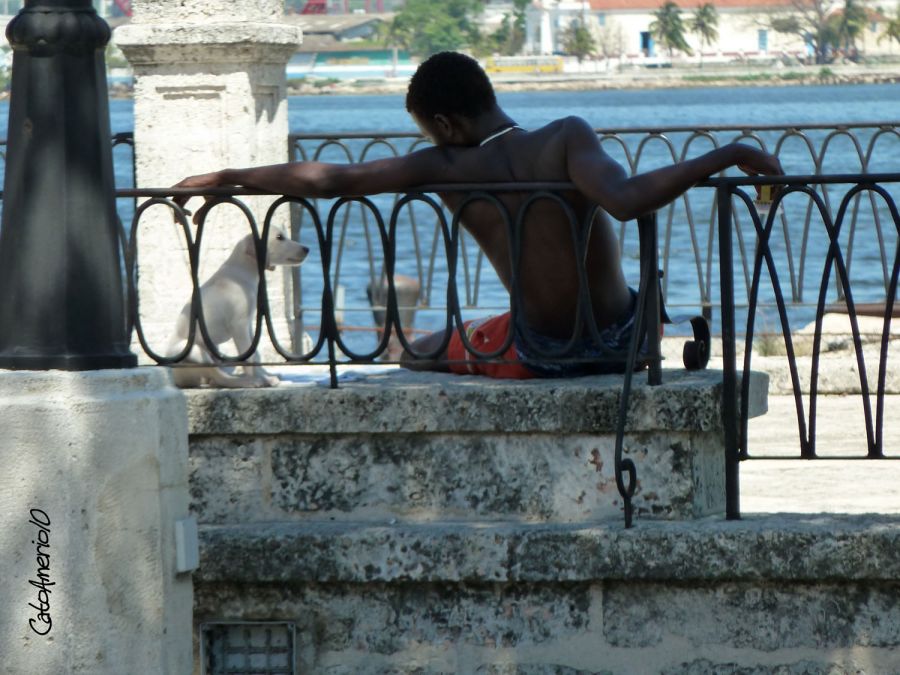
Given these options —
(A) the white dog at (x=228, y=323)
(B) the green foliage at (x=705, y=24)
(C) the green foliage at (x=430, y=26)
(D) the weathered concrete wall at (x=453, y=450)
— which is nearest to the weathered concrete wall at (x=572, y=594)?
(D) the weathered concrete wall at (x=453, y=450)

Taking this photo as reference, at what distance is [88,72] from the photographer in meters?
4.20

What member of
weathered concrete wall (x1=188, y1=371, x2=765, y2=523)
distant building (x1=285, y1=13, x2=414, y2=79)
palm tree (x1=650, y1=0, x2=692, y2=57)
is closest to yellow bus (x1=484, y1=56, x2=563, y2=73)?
distant building (x1=285, y1=13, x2=414, y2=79)

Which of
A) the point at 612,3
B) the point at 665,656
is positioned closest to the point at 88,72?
the point at 665,656

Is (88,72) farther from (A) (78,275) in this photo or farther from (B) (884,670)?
(B) (884,670)

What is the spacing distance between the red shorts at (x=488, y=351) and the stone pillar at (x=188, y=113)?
2418 millimetres

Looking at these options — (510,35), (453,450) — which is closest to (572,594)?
(453,450)

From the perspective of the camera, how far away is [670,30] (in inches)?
5999

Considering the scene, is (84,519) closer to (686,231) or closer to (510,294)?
(510,294)

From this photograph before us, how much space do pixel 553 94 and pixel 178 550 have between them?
470 ft

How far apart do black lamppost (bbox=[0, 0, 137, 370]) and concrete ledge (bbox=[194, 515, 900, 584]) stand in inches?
40.1

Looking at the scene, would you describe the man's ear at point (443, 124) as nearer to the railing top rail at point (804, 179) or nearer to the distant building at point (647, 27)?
the railing top rail at point (804, 179)

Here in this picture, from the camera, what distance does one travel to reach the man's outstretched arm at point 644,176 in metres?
4.84

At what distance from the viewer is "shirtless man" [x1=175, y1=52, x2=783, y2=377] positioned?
5191 millimetres

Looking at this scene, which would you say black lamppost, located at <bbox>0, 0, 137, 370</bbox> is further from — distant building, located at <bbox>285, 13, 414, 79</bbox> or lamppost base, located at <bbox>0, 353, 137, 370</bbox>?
distant building, located at <bbox>285, 13, 414, 79</bbox>
